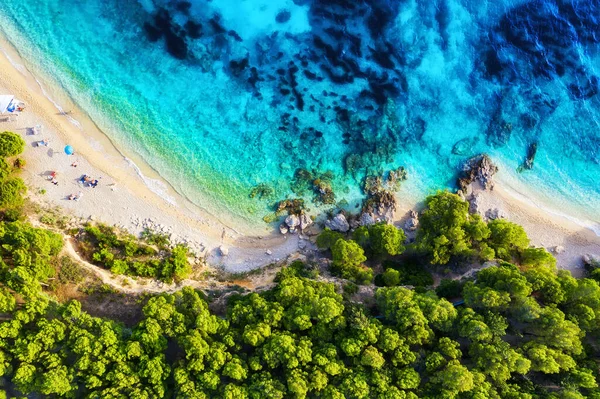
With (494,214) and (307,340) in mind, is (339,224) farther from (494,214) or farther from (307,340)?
(494,214)

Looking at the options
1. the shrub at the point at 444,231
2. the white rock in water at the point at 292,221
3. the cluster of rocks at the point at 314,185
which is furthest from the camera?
the cluster of rocks at the point at 314,185

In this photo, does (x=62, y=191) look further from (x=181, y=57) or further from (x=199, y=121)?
(x=181, y=57)

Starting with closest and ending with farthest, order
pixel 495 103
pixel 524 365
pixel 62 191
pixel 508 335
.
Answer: pixel 524 365 < pixel 508 335 < pixel 62 191 < pixel 495 103

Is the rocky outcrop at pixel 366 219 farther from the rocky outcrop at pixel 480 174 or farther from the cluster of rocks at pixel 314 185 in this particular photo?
the rocky outcrop at pixel 480 174

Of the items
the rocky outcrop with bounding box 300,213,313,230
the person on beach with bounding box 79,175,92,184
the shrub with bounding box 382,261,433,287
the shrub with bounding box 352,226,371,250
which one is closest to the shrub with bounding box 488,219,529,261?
the shrub with bounding box 382,261,433,287

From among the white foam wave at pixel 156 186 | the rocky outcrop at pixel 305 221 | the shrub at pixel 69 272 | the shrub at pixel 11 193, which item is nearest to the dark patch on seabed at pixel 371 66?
the rocky outcrop at pixel 305 221

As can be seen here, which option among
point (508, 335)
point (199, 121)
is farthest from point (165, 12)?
point (508, 335)

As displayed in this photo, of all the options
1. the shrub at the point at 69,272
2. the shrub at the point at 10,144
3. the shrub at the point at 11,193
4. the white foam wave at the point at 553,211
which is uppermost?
the white foam wave at the point at 553,211
